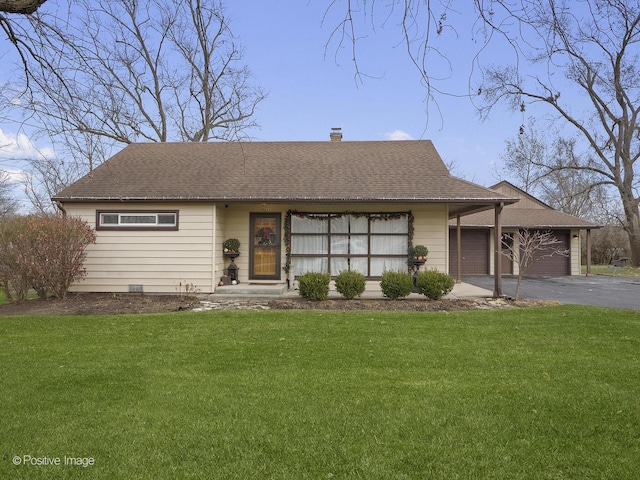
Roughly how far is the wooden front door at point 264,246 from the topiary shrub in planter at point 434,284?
14.0ft

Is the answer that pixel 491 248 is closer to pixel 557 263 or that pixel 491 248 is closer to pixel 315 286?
pixel 557 263

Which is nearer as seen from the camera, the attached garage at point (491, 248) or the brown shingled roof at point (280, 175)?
the brown shingled roof at point (280, 175)

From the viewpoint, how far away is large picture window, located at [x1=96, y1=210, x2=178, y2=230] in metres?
11.3

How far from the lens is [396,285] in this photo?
9820mm

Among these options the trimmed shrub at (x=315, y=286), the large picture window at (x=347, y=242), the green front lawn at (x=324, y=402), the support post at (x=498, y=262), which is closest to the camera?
the green front lawn at (x=324, y=402)

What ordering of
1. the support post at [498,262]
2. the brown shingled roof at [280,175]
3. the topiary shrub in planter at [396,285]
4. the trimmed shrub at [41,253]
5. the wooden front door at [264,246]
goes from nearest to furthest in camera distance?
the trimmed shrub at [41,253] → the topiary shrub in planter at [396,285] → the support post at [498,262] → the brown shingled roof at [280,175] → the wooden front door at [264,246]

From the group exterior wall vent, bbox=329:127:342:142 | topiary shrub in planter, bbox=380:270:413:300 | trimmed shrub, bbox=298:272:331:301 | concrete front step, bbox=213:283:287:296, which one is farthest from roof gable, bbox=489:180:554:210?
trimmed shrub, bbox=298:272:331:301

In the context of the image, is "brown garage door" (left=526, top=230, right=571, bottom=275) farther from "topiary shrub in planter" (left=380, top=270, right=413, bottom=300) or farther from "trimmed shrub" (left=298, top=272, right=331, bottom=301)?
"trimmed shrub" (left=298, top=272, right=331, bottom=301)

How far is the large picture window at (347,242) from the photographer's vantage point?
12.2 meters

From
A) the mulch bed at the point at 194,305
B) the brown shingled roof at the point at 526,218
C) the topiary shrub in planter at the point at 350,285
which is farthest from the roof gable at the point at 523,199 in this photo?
the topiary shrub in planter at the point at 350,285

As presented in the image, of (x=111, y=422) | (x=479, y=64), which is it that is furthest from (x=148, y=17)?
(x=111, y=422)

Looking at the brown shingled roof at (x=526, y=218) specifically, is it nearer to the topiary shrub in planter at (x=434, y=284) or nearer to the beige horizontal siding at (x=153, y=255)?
the topiary shrub in planter at (x=434, y=284)

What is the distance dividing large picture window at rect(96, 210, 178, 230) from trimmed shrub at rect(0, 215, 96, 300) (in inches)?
41.0

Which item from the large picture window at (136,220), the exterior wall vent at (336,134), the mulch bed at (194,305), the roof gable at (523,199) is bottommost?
the mulch bed at (194,305)
